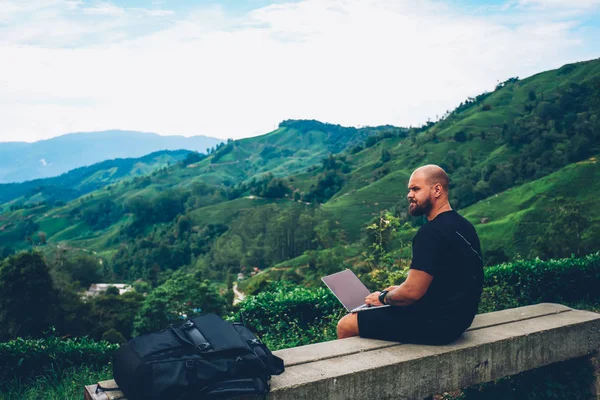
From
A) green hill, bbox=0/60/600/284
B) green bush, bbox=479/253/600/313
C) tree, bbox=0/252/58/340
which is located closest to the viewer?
green bush, bbox=479/253/600/313

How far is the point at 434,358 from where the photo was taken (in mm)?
3994

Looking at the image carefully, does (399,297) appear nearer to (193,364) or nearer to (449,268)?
(449,268)

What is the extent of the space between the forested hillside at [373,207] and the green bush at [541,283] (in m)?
22.2

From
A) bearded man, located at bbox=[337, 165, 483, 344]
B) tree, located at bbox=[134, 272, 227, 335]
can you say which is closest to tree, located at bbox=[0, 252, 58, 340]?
tree, located at bbox=[134, 272, 227, 335]

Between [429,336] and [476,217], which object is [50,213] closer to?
[476,217]

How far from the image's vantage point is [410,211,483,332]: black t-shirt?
389 centimetres

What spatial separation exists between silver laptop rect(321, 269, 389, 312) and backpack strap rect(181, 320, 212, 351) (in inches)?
58.1

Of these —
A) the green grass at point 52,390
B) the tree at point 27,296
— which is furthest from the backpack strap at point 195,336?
the tree at point 27,296

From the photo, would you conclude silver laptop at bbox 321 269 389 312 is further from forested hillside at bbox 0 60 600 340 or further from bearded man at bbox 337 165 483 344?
forested hillside at bbox 0 60 600 340

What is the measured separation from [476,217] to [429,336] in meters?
61.5

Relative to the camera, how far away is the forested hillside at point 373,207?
5269 centimetres

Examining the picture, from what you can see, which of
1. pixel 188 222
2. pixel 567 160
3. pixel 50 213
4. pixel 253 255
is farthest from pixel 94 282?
pixel 50 213

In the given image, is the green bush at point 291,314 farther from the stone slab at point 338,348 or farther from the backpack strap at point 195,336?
the backpack strap at point 195,336

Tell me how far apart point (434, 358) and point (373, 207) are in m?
88.1
